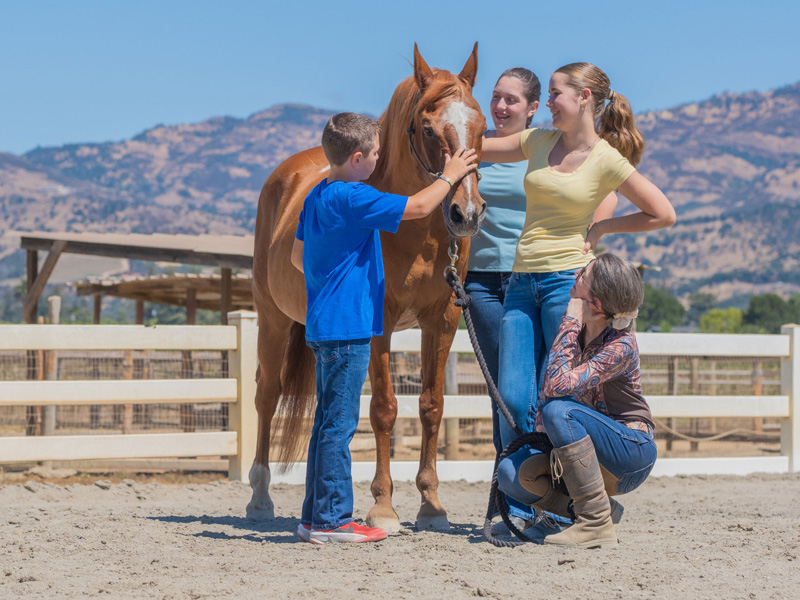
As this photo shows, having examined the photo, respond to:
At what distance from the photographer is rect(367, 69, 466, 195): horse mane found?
352 cm

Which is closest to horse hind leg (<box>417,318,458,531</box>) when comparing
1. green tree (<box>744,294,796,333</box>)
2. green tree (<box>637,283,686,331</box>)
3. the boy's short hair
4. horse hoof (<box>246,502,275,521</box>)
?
the boy's short hair

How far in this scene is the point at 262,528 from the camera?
4285 mm


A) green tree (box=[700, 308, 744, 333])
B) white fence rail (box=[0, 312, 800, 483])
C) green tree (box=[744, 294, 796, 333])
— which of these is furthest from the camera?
green tree (box=[700, 308, 744, 333])

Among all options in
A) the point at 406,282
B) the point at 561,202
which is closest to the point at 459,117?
the point at 561,202

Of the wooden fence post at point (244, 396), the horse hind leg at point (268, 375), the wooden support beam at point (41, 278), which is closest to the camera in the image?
the horse hind leg at point (268, 375)

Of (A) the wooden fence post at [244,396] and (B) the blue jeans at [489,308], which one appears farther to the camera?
(A) the wooden fence post at [244,396]

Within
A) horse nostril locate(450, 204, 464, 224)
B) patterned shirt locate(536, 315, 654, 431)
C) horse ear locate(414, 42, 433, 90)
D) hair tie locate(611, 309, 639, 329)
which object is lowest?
patterned shirt locate(536, 315, 654, 431)

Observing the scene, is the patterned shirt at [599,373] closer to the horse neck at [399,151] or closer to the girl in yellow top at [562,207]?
the girl in yellow top at [562,207]

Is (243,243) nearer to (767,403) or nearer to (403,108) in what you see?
(767,403)

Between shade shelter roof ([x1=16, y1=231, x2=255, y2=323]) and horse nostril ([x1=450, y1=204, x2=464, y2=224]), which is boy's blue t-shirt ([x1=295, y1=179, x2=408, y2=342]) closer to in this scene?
horse nostril ([x1=450, y1=204, x2=464, y2=224])

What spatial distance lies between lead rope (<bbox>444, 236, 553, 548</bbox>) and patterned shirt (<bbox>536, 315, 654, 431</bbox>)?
111mm

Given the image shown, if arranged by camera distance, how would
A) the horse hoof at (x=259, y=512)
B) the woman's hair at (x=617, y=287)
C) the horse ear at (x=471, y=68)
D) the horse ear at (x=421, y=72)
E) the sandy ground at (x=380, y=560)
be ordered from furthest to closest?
1. the horse hoof at (x=259, y=512)
2. the horse ear at (x=471, y=68)
3. the horse ear at (x=421, y=72)
4. the woman's hair at (x=617, y=287)
5. the sandy ground at (x=380, y=560)

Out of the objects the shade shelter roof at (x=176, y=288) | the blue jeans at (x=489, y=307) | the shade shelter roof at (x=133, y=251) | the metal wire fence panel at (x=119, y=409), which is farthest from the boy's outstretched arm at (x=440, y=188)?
the shade shelter roof at (x=176, y=288)

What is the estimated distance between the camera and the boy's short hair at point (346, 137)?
3.35 m
